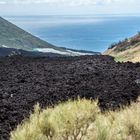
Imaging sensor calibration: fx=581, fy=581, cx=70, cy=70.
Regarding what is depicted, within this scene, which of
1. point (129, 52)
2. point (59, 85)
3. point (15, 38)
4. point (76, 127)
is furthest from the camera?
point (15, 38)

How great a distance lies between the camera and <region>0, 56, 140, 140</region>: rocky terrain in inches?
537

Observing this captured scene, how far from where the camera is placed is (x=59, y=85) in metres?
16.8

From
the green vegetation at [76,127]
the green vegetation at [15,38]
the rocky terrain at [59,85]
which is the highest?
the green vegetation at [76,127]

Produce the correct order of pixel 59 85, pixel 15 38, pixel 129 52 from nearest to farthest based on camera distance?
pixel 59 85
pixel 129 52
pixel 15 38

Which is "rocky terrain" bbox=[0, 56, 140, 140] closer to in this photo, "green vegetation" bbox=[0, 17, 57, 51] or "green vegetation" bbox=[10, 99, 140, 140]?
"green vegetation" bbox=[10, 99, 140, 140]

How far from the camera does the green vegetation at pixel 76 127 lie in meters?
8.43

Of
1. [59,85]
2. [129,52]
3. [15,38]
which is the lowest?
[15,38]

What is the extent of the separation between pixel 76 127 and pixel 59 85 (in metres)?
8.02

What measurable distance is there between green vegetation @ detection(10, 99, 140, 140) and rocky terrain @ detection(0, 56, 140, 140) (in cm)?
204

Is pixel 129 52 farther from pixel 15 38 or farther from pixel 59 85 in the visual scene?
pixel 15 38

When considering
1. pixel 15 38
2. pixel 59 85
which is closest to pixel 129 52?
pixel 59 85

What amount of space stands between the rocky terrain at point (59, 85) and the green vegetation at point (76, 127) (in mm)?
2044

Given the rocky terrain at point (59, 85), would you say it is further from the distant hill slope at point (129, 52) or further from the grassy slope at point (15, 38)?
the grassy slope at point (15, 38)

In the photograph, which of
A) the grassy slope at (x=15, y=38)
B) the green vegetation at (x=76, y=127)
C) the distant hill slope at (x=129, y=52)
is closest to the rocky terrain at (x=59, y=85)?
the green vegetation at (x=76, y=127)
